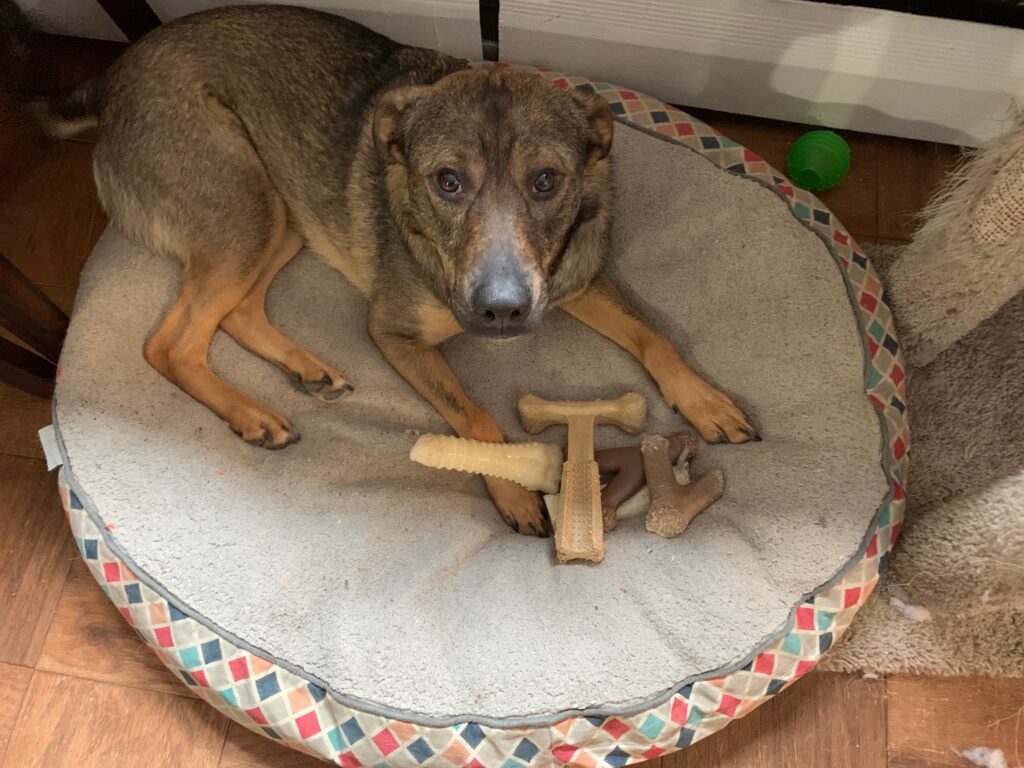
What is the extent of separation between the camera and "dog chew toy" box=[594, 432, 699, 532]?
243 centimetres

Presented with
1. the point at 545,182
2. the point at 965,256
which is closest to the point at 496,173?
the point at 545,182

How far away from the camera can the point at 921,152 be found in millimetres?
3316

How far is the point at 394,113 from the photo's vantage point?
215 cm

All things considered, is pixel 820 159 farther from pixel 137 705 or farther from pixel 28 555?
pixel 28 555

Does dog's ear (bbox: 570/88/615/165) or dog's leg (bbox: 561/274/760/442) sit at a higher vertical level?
dog's ear (bbox: 570/88/615/165)

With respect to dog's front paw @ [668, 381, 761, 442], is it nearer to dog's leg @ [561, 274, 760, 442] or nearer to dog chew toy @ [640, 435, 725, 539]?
dog's leg @ [561, 274, 760, 442]

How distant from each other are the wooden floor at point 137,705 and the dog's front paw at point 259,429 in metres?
0.73

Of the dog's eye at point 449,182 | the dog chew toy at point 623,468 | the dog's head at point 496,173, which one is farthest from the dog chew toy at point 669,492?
the dog's eye at point 449,182

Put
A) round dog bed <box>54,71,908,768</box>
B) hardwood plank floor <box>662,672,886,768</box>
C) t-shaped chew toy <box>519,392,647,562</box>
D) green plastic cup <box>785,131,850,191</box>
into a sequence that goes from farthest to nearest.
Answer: green plastic cup <box>785,131,850,191</box> < hardwood plank floor <box>662,672,886,768</box> < t-shaped chew toy <box>519,392,647,562</box> < round dog bed <box>54,71,908,768</box>

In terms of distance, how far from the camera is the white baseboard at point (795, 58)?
2.80 m

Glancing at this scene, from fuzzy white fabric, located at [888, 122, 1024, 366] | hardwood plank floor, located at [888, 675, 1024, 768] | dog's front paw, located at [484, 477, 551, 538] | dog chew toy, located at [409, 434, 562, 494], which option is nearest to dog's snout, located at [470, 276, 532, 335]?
dog chew toy, located at [409, 434, 562, 494]

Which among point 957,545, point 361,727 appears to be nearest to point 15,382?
point 361,727

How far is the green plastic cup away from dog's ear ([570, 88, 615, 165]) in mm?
1243

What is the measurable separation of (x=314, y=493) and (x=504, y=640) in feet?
2.34
